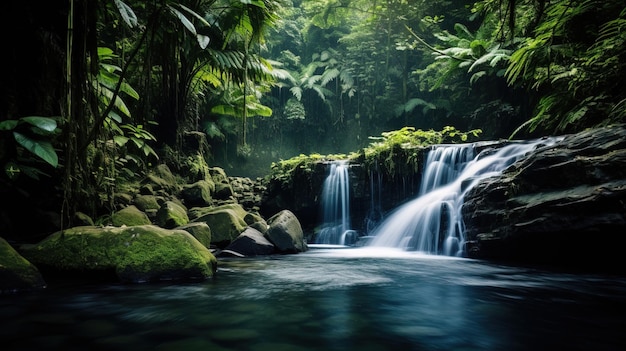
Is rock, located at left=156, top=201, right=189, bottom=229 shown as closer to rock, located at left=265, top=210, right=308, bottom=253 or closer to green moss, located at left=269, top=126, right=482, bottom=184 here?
rock, located at left=265, top=210, right=308, bottom=253

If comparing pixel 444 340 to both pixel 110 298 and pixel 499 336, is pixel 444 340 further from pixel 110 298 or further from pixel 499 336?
pixel 110 298

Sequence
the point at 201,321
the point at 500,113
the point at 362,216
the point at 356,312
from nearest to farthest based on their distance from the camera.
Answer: the point at 201,321 → the point at 356,312 → the point at 362,216 → the point at 500,113

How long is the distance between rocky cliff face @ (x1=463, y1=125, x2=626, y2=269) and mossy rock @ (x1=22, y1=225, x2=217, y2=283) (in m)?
4.09

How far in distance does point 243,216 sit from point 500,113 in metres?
10.5

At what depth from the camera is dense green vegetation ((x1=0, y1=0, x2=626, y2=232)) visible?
3.03m

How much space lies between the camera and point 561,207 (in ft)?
13.7

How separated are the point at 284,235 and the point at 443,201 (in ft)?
10.2

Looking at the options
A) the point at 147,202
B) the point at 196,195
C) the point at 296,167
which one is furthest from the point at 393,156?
the point at 147,202

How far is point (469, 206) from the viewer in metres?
5.55

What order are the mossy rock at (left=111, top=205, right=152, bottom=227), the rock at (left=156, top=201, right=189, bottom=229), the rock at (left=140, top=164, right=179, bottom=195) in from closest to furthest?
the mossy rock at (left=111, top=205, right=152, bottom=227) → the rock at (left=156, top=201, right=189, bottom=229) → the rock at (left=140, top=164, right=179, bottom=195)

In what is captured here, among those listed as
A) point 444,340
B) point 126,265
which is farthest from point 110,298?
point 444,340

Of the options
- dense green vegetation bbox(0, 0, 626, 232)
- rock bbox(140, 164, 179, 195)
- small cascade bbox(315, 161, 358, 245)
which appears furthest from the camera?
small cascade bbox(315, 161, 358, 245)

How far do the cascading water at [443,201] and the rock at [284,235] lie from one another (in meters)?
2.10

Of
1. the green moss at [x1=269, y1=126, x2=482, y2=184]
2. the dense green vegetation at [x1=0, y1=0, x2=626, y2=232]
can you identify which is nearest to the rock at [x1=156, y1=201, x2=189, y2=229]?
the dense green vegetation at [x1=0, y1=0, x2=626, y2=232]
